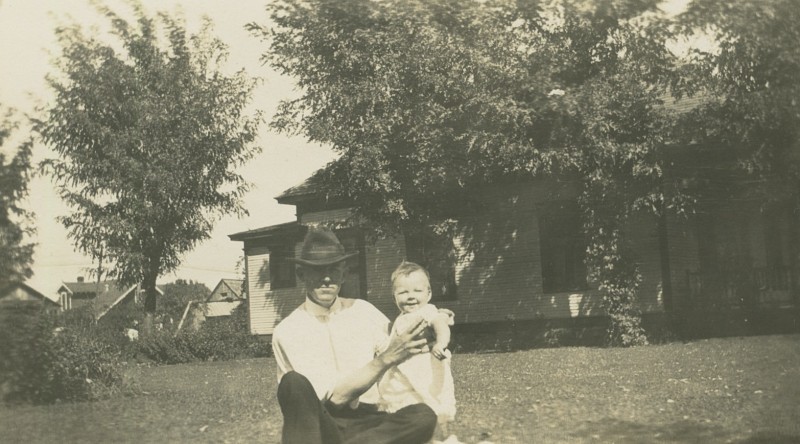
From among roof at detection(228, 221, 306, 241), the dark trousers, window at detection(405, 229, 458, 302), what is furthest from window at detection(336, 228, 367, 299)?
the dark trousers

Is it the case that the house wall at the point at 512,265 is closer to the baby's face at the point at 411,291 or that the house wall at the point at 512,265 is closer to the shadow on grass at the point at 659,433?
the shadow on grass at the point at 659,433

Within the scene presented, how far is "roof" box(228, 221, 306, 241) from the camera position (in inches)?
969

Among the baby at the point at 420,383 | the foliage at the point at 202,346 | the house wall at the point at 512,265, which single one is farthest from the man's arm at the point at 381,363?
the foliage at the point at 202,346

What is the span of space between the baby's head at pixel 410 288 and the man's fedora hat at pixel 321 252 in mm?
416

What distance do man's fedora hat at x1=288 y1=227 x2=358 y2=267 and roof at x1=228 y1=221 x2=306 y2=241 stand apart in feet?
65.1

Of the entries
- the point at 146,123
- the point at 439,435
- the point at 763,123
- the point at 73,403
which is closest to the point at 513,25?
the point at 763,123

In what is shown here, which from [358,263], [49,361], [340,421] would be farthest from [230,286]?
[340,421]

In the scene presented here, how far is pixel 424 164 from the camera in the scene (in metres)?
16.4

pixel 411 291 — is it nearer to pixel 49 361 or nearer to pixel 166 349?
pixel 49 361

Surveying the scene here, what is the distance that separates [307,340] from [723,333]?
45.7 feet

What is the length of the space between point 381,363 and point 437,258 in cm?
1628

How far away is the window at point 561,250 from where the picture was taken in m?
18.4

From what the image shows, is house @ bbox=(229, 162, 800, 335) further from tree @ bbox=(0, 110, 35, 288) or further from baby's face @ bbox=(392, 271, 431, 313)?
baby's face @ bbox=(392, 271, 431, 313)

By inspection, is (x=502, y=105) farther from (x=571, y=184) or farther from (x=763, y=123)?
(x=763, y=123)
